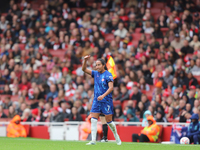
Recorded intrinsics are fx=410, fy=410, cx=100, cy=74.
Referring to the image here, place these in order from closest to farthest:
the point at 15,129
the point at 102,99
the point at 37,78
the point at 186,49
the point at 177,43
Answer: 1. the point at 102,99
2. the point at 15,129
3. the point at 186,49
4. the point at 177,43
5. the point at 37,78

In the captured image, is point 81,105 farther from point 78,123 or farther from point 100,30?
point 100,30

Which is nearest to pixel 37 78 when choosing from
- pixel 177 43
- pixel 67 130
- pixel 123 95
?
pixel 67 130

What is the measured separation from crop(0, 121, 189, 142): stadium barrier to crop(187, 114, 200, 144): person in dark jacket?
55 centimetres

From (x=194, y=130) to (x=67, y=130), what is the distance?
5228 mm

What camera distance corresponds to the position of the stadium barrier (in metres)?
14.0

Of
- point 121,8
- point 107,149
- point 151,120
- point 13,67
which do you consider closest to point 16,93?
point 13,67

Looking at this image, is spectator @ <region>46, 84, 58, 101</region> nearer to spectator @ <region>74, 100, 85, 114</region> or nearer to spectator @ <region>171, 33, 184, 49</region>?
spectator @ <region>74, 100, 85, 114</region>

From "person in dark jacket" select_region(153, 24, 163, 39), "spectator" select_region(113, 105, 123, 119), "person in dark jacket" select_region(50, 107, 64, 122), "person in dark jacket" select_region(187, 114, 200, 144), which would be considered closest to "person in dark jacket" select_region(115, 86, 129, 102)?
"spectator" select_region(113, 105, 123, 119)

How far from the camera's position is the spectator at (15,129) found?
16.5 m

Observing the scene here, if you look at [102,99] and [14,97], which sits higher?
[102,99]

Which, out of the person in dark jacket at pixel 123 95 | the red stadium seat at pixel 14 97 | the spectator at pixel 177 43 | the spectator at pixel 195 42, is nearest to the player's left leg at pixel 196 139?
the person in dark jacket at pixel 123 95

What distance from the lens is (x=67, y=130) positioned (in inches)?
616

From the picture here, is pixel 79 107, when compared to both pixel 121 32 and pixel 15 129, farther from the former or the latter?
pixel 121 32

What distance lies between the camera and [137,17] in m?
20.3
